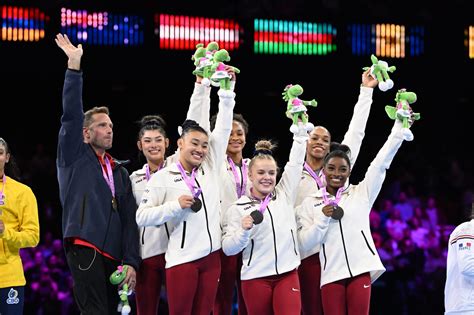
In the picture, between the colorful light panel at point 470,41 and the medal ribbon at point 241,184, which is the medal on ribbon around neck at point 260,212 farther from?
the colorful light panel at point 470,41

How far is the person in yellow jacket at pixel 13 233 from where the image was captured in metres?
5.93

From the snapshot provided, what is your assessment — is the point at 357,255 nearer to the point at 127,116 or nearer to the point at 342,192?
the point at 342,192

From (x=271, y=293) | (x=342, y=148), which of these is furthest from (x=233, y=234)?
(x=342, y=148)

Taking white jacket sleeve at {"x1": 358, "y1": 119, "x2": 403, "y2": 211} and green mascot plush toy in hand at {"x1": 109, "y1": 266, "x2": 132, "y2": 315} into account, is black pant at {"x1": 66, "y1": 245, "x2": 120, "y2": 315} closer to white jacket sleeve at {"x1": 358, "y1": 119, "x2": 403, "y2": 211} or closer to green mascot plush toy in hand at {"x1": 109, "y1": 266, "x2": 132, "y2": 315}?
green mascot plush toy in hand at {"x1": 109, "y1": 266, "x2": 132, "y2": 315}

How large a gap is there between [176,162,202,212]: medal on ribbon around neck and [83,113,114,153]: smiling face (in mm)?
498

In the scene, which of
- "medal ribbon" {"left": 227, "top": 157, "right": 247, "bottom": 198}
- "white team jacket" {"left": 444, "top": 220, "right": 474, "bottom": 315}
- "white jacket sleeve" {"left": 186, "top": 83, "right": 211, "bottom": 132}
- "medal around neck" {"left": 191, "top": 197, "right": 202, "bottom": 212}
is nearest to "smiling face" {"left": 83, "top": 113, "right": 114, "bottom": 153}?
"medal around neck" {"left": 191, "top": 197, "right": 202, "bottom": 212}

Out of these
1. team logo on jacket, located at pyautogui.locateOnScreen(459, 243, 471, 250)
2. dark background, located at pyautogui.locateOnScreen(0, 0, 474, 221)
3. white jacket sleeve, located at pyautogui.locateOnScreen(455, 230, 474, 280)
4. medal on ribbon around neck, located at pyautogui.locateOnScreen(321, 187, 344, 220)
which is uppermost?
dark background, located at pyautogui.locateOnScreen(0, 0, 474, 221)

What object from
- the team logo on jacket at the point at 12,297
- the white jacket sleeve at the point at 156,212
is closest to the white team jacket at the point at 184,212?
the white jacket sleeve at the point at 156,212

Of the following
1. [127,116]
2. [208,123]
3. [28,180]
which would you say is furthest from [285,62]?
[208,123]

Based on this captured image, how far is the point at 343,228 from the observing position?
6.59 meters

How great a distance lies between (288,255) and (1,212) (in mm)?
1812

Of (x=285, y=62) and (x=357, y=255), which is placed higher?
(x=285, y=62)

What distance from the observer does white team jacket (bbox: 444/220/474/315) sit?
6.19m

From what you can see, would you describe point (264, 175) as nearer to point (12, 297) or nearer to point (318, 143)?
point (318, 143)
